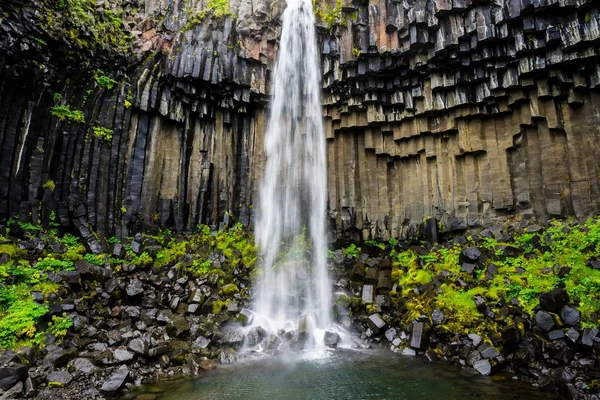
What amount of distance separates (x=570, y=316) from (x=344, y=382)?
5122mm

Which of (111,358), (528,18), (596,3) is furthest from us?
(528,18)

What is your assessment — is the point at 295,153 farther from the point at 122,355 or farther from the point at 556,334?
the point at 556,334

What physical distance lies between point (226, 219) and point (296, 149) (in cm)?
432

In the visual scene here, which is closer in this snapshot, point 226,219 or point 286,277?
point 286,277

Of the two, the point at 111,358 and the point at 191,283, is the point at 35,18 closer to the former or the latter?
the point at 191,283

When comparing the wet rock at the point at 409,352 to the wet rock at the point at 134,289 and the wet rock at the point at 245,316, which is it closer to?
the wet rock at the point at 245,316

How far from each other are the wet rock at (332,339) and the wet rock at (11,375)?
22.4ft

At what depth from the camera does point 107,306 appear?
972 centimetres

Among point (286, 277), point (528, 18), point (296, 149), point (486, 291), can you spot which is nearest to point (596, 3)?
point (528, 18)

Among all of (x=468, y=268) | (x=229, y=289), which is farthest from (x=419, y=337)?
(x=229, y=289)

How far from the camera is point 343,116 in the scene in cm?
1540

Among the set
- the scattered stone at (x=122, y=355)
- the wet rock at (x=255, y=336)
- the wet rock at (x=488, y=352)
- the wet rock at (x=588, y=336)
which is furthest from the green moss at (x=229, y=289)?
the wet rock at (x=588, y=336)

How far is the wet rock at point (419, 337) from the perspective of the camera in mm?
Result: 8938

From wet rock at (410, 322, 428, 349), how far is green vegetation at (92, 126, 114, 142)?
40.0ft
